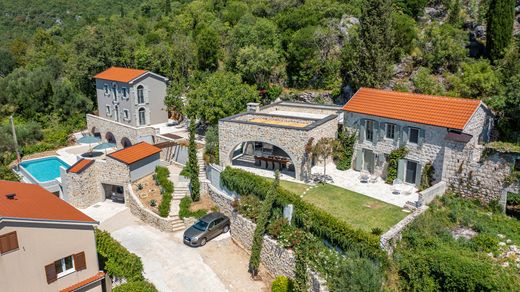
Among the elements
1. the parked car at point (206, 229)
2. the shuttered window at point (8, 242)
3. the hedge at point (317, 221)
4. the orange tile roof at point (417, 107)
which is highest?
the orange tile roof at point (417, 107)

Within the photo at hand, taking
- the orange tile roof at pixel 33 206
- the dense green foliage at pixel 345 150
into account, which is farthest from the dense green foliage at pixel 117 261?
the dense green foliage at pixel 345 150

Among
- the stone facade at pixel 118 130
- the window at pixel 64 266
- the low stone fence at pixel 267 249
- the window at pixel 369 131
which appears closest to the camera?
the window at pixel 64 266

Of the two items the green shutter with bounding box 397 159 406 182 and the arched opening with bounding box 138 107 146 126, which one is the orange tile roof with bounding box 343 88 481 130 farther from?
the arched opening with bounding box 138 107 146 126

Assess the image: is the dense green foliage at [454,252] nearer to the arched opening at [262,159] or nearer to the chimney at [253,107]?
the arched opening at [262,159]

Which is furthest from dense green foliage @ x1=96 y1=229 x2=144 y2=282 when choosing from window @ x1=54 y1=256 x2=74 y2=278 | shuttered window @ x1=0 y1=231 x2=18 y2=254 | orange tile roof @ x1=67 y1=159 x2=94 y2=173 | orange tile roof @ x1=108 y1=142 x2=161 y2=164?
orange tile roof @ x1=67 y1=159 x2=94 y2=173

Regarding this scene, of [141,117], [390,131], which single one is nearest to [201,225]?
[390,131]

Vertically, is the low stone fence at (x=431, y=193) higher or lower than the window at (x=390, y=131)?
lower

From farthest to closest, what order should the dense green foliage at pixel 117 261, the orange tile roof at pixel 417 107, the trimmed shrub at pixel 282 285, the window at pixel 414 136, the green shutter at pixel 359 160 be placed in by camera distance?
the green shutter at pixel 359 160 < the window at pixel 414 136 < the orange tile roof at pixel 417 107 < the dense green foliage at pixel 117 261 < the trimmed shrub at pixel 282 285
